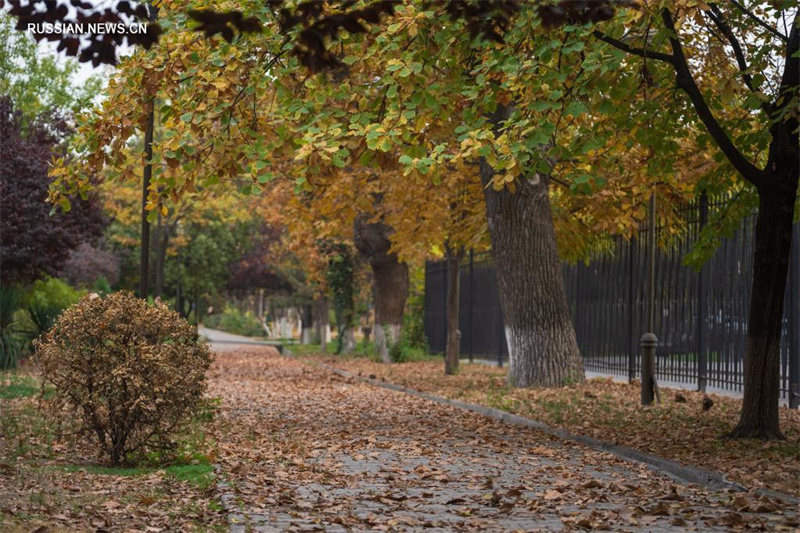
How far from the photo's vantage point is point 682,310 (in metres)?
19.7

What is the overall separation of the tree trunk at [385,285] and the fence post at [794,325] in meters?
19.7

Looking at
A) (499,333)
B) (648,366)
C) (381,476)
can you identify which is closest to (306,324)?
(499,333)

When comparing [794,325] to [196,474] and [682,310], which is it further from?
[196,474]

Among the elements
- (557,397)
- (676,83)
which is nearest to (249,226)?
(557,397)

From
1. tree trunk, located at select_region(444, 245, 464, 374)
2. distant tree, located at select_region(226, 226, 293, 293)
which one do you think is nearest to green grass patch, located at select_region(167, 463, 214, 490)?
tree trunk, located at select_region(444, 245, 464, 374)

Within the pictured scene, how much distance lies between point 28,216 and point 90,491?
21.9 m

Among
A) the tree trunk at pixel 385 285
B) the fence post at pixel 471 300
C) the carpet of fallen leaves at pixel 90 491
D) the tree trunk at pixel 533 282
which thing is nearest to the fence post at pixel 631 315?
the tree trunk at pixel 533 282

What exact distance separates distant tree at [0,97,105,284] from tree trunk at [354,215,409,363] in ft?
28.3

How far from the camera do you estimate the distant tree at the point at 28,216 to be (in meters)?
29.1

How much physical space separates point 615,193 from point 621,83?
7.97m

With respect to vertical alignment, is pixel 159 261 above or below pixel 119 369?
above

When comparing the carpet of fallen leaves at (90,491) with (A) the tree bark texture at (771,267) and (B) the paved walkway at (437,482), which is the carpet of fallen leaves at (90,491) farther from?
(A) the tree bark texture at (771,267)

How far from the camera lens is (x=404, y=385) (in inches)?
921

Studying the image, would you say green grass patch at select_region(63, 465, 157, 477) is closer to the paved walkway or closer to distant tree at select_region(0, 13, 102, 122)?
the paved walkway
